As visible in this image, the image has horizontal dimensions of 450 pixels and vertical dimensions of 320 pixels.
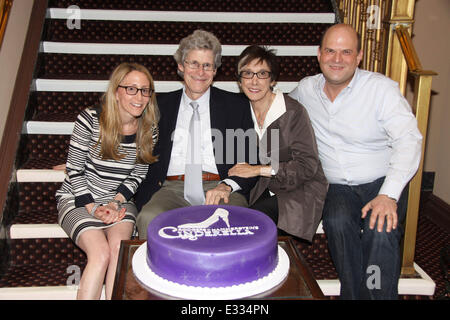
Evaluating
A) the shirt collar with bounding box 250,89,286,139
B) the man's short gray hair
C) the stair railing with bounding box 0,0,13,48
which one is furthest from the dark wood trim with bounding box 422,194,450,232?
the stair railing with bounding box 0,0,13,48

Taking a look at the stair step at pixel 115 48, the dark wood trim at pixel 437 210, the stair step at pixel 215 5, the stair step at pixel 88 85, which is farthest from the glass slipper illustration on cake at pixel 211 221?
the dark wood trim at pixel 437 210

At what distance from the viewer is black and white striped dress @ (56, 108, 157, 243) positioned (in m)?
2.16

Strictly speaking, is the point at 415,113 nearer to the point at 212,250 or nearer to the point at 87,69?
the point at 212,250

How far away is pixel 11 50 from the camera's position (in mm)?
2826

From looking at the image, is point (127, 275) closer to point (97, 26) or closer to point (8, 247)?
point (8, 247)

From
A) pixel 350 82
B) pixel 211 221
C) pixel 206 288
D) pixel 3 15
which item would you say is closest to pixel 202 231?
pixel 211 221

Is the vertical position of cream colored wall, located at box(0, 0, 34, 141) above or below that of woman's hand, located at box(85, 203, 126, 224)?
above

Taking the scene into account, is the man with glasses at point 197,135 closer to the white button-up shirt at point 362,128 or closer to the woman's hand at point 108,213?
the woman's hand at point 108,213

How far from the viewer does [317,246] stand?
2500mm

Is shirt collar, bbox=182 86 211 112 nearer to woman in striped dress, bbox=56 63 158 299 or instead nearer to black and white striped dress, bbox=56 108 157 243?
woman in striped dress, bbox=56 63 158 299

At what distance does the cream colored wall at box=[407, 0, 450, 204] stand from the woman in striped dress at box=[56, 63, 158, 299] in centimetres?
265
